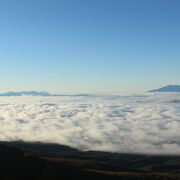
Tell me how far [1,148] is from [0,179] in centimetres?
4695

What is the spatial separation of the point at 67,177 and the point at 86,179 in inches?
271

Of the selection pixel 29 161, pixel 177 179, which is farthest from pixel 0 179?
pixel 177 179

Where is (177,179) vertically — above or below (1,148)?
below

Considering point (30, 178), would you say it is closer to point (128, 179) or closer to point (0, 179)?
point (0, 179)

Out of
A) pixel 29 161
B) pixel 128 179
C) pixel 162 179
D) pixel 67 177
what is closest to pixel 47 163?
pixel 29 161

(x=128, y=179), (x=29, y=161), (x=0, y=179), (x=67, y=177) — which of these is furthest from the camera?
(x=29, y=161)

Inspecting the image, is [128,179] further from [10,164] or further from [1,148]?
[1,148]

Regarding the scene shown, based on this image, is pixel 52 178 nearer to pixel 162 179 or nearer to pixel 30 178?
pixel 30 178

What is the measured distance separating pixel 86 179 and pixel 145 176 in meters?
29.3

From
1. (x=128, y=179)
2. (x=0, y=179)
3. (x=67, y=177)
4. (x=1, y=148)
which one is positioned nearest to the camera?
(x=0, y=179)

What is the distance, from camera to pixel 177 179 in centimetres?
17425

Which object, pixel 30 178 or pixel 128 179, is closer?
pixel 30 178

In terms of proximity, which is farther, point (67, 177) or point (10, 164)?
point (10, 164)

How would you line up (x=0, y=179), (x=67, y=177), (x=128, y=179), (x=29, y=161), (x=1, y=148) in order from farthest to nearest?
(x=1, y=148)
(x=29, y=161)
(x=128, y=179)
(x=67, y=177)
(x=0, y=179)
